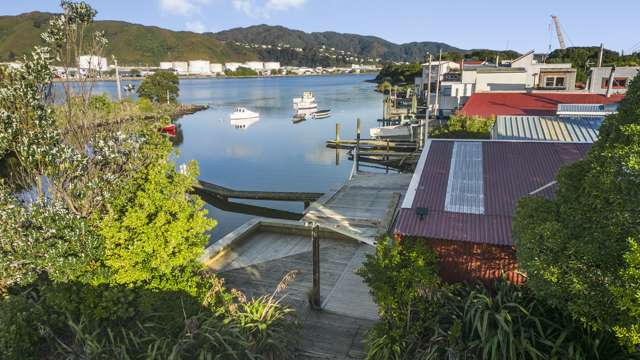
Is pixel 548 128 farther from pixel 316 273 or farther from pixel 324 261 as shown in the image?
pixel 316 273

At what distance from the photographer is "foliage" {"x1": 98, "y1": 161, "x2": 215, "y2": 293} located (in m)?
8.84

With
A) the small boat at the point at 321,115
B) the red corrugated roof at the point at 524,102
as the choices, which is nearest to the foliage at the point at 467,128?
the red corrugated roof at the point at 524,102

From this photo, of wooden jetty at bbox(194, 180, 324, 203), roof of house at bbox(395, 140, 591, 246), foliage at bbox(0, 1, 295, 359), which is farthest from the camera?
wooden jetty at bbox(194, 180, 324, 203)

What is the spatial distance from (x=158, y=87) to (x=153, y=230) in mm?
93608

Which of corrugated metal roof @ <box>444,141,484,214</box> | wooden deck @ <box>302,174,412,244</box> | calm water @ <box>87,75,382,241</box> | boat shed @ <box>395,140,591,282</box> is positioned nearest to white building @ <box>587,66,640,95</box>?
calm water @ <box>87,75,382,241</box>

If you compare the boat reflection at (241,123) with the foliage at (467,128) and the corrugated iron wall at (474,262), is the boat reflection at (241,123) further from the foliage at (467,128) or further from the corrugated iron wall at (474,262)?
the corrugated iron wall at (474,262)

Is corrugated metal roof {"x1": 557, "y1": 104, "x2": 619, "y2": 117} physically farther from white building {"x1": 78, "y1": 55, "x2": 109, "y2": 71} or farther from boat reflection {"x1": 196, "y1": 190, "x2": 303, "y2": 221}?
white building {"x1": 78, "y1": 55, "x2": 109, "y2": 71}

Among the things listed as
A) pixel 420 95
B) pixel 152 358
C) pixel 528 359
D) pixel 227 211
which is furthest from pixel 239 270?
pixel 420 95

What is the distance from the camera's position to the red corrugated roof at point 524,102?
35.1 metres

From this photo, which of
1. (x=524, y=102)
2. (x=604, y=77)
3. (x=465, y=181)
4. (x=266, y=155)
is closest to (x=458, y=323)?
(x=465, y=181)

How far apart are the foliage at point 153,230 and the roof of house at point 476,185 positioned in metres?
6.17

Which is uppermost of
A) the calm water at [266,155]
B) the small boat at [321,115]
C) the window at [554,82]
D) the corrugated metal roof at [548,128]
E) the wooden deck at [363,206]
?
the window at [554,82]

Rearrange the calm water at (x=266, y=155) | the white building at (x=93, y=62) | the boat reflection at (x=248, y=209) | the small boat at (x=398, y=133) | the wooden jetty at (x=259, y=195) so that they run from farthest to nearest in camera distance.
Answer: the small boat at (x=398, y=133), the calm water at (x=266, y=155), the boat reflection at (x=248, y=209), the wooden jetty at (x=259, y=195), the white building at (x=93, y=62)

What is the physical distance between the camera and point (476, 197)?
1283 cm
